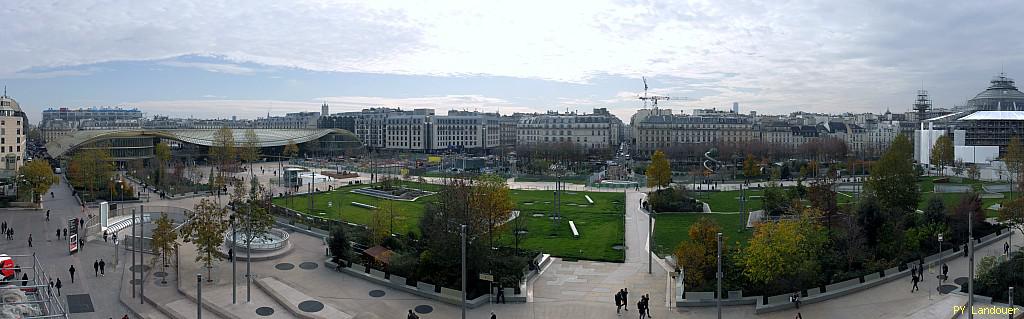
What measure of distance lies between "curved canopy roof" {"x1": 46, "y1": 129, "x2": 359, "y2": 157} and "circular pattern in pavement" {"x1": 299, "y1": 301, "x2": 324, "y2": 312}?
6704cm

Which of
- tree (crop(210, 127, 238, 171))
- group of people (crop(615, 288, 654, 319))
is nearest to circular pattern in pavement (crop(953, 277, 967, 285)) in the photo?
group of people (crop(615, 288, 654, 319))

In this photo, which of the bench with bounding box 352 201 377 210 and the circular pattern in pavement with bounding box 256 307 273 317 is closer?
the circular pattern in pavement with bounding box 256 307 273 317

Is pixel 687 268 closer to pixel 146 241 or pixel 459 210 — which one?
pixel 459 210

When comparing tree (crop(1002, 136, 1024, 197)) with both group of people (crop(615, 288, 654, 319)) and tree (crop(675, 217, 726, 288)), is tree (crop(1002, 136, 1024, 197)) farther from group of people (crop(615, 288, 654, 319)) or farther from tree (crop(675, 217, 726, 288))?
group of people (crop(615, 288, 654, 319))

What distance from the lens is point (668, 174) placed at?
164 ft

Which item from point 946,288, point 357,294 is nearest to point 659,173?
point 946,288

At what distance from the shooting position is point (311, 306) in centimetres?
2189

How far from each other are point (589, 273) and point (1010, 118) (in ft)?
216

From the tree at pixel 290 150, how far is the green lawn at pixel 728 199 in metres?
60.4

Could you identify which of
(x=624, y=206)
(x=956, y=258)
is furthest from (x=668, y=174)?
(x=956, y=258)

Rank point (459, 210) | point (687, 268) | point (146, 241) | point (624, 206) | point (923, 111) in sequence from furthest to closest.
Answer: point (923, 111), point (624, 206), point (146, 241), point (459, 210), point (687, 268)

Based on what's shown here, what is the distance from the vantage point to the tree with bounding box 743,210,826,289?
2208cm

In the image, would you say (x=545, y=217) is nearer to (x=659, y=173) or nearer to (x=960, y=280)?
(x=659, y=173)

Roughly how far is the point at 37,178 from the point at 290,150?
176 feet
